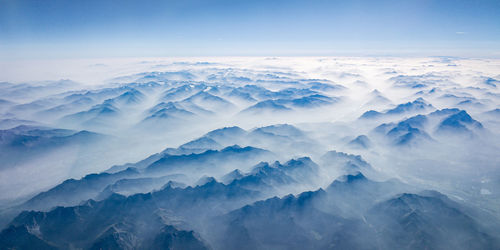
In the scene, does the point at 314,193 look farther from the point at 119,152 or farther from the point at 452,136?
the point at 452,136

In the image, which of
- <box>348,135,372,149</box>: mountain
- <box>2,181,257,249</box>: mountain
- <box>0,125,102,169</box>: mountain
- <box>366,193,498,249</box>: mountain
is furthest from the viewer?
<box>348,135,372,149</box>: mountain

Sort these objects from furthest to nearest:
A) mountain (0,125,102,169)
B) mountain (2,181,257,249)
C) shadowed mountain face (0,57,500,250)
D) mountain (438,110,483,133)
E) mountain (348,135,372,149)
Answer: mountain (438,110,483,133), mountain (348,135,372,149), mountain (0,125,102,169), shadowed mountain face (0,57,500,250), mountain (2,181,257,249)

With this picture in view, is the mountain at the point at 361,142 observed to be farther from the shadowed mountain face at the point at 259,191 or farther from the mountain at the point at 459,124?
the mountain at the point at 459,124

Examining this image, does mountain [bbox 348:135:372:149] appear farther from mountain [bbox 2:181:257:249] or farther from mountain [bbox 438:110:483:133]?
mountain [bbox 2:181:257:249]

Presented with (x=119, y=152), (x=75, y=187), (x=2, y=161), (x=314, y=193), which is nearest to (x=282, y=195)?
(x=314, y=193)

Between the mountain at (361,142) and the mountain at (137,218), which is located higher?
the mountain at (361,142)

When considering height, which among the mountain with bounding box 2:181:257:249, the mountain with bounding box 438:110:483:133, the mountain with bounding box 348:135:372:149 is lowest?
the mountain with bounding box 2:181:257:249

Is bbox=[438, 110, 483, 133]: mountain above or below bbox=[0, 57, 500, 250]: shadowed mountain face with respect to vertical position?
above

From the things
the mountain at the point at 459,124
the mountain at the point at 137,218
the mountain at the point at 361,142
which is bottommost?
the mountain at the point at 137,218

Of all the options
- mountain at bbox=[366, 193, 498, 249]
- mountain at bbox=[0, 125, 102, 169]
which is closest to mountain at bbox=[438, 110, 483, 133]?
mountain at bbox=[366, 193, 498, 249]

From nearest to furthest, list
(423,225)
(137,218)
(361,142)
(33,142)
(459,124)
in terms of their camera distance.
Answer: (423,225) < (137,218) < (361,142) < (33,142) < (459,124)

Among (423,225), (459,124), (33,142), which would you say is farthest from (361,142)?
(33,142)

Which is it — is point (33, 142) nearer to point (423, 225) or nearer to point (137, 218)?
point (137, 218)

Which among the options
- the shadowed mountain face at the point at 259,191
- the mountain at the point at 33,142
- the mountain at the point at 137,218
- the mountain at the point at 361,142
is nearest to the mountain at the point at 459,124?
the shadowed mountain face at the point at 259,191
